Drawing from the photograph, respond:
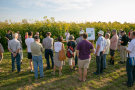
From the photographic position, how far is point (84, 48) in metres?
4.57

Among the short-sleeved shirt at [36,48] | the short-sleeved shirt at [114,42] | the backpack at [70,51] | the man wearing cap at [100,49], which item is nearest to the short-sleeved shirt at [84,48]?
the man wearing cap at [100,49]

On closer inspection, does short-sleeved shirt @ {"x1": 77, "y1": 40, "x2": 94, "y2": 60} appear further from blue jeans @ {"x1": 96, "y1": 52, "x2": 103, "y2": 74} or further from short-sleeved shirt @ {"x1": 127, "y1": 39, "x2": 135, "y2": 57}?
short-sleeved shirt @ {"x1": 127, "y1": 39, "x2": 135, "y2": 57}

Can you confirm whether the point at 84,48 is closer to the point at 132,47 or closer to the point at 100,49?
the point at 100,49

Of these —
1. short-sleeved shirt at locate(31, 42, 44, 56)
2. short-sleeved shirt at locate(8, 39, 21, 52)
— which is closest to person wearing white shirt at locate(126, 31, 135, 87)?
short-sleeved shirt at locate(31, 42, 44, 56)

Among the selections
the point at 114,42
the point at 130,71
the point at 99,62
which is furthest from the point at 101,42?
the point at 114,42

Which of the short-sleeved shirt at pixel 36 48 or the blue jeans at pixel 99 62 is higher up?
the short-sleeved shirt at pixel 36 48

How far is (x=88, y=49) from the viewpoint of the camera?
4633mm

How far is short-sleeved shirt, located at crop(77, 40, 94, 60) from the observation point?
15.0 ft

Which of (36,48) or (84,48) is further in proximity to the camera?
(36,48)

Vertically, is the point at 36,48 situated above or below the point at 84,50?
above

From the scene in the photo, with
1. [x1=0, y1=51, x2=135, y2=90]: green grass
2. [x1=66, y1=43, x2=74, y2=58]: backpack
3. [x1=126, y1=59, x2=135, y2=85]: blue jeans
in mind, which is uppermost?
[x1=66, y1=43, x2=74, y2=58]: backpack

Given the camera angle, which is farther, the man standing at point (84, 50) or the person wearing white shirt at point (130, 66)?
the man standing at point (84, 50)

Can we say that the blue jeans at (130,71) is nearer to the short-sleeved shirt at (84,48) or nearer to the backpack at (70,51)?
the short-sleeved shirt at (84,48)

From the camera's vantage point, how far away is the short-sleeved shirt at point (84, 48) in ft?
15.0
